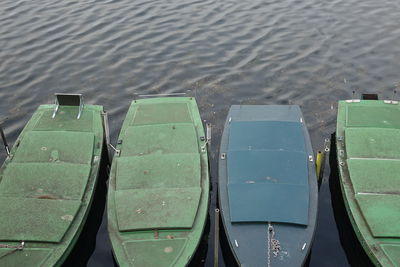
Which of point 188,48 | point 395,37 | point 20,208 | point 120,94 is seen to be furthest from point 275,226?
point 395,37

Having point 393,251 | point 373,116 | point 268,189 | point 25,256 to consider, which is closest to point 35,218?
point 25,256

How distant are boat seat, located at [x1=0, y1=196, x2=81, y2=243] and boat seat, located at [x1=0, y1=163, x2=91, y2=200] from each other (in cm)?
36

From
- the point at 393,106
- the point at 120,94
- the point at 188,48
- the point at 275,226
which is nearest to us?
the point at 275,226

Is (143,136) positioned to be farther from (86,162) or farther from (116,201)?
(116,201)

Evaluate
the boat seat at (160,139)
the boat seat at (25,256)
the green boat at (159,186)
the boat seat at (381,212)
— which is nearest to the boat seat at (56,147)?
the green boat at (159,186)

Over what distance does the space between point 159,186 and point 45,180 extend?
13.1 ft

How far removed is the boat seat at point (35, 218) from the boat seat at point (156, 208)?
5.34 feet

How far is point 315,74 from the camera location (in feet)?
86.3

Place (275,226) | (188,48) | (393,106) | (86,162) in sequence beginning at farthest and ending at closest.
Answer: (188,48), (393,106), (86,162), (275,226)

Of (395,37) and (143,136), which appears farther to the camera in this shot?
(395,37)

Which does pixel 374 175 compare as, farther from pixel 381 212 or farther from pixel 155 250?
pixel 155 250

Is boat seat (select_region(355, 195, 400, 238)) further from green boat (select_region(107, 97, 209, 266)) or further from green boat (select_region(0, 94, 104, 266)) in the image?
green boat (select_region(0, 94, 104, 266))

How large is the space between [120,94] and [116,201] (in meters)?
11.7

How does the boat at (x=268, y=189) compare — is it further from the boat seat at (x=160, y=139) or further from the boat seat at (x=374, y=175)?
the boat seat at (x=374, y=175)
